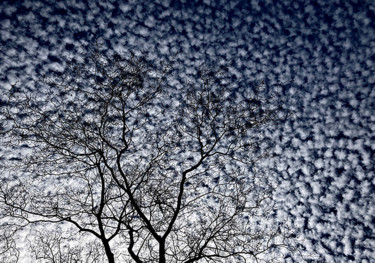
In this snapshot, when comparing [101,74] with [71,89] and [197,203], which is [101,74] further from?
[197,203]

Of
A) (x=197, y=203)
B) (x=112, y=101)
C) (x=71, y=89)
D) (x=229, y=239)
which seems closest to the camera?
(x=71, y=89)

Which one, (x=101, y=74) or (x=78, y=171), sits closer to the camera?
(x=101, y=74)

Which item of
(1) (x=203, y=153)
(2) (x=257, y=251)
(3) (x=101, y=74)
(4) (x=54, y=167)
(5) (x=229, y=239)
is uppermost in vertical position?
(3) (x=101, y=74)

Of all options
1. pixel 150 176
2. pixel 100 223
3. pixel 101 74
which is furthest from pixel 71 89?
pixel 100 223

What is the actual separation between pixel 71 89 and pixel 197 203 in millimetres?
5177

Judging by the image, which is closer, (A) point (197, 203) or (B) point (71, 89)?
(B) point (71, 89)

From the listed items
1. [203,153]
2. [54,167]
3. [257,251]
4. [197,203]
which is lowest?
[257,251]

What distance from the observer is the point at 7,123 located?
6.37 metres

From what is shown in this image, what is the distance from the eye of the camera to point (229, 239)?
7.39 meters

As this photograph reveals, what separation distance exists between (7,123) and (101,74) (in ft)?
9.35

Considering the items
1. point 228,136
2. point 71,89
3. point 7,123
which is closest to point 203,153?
point 228,136

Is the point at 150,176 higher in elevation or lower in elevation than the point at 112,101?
lower

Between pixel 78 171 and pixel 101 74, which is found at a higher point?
pixel 101 74

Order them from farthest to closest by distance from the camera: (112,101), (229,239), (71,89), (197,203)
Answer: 1. (197,203)
2. (229,239)
3. (112,101)
4. (71,89)
